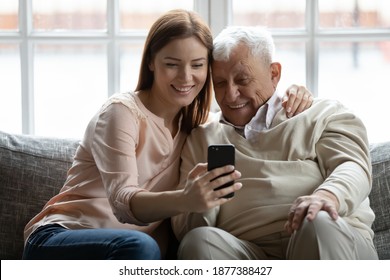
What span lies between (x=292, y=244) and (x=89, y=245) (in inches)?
23.8

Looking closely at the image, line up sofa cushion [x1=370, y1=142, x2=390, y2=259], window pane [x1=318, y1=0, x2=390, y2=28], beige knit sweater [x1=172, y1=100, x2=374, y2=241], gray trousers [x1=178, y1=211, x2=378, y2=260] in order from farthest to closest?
window pane [x1=318, y1=0, x2=390, y2=28] → sofa cushion [x1=370, y1=142, x2=390, y2=259] → beige knit sweater [x1=172, y1=100, x2=374, y2=241] → gray trousers [x1=178, y1=211, x2=378, y2=260]

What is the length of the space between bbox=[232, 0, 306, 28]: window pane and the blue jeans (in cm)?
139

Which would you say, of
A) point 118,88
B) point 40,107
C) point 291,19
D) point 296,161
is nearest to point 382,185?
point 296,161

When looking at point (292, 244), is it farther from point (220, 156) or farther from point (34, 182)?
point (34, 182)

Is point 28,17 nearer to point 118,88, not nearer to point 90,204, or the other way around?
point 118,88

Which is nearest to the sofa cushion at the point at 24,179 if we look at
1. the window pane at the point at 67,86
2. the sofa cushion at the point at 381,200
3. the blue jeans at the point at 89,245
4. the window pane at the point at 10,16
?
the blue jeans at the point at 89,245

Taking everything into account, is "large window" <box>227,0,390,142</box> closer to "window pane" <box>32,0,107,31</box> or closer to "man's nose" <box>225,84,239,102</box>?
"window pane" <box>32,0,107,31</box>

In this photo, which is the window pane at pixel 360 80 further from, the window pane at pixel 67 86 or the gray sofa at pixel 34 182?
the window pane at pixel 67 86

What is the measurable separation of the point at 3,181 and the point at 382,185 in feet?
4.57

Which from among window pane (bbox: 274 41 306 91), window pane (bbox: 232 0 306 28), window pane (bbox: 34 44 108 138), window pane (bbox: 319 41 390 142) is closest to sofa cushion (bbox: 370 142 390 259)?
window pane (bbox: 319 41 390 142)

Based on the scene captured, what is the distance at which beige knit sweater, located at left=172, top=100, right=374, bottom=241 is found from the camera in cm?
250

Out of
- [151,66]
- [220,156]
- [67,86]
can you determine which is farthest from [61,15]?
[220,156]

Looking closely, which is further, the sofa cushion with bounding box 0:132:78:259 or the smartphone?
the sofa cushion with bounding box 0:132:78:259

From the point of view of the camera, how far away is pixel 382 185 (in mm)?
2828
